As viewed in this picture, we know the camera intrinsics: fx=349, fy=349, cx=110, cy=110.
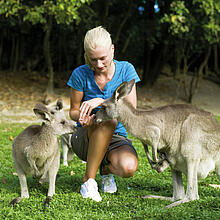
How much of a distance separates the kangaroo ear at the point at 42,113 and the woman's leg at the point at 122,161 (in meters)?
0.76

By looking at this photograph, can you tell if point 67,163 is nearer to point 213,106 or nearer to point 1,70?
point 213,106

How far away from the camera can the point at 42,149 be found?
3.47 m

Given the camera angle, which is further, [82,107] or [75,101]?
[75,101]

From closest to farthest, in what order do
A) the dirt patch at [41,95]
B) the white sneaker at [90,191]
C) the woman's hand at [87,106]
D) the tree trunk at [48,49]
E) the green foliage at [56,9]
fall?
the woman's hand at [87,106] < the white sneaker at [90,191] < the green foliage at [56,9] < the dirt patch at [41,95] < the tree trunk at [48,49]

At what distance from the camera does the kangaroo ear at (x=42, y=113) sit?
340cm

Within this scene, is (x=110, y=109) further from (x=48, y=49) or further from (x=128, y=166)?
(x=48, y=49)

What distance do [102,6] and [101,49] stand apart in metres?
8.39

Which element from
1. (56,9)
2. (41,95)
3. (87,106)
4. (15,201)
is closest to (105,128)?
(87,106)

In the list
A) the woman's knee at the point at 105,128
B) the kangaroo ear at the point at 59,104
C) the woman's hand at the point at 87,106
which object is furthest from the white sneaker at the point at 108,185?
the kangaroo ear at the point at 59,104

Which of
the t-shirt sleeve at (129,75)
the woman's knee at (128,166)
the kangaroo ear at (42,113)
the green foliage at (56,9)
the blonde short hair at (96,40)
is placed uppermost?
the green foliage at (56,9)

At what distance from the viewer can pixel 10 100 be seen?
10734 millimetres

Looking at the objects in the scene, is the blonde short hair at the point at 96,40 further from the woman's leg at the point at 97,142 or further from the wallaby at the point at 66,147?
A: the wallaby at the point at 66,147

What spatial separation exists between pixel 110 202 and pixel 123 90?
1.12 meters

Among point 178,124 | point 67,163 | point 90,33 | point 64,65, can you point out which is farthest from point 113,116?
point 64,65
